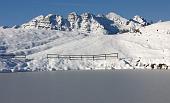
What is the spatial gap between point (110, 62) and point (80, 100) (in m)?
131

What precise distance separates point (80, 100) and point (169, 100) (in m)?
11.1

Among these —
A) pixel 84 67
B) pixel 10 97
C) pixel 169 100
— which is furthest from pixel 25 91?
pixel 84 67

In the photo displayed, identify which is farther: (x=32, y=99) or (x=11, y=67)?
(x=11, y=67)

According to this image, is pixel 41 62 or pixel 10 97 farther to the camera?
pixel 41 62

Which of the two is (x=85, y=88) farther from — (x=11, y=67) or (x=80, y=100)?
(x=11, y=67)

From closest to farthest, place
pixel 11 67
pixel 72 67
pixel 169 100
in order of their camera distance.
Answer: pixel 169 100, pixel 11 67, pixel 72 67

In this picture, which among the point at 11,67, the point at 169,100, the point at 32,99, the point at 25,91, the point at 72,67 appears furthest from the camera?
the point at 72,67

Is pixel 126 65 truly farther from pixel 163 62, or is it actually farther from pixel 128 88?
pixel 128 88

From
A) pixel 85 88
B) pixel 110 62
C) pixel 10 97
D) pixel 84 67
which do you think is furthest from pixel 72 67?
pixel 10 97

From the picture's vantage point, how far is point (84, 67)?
614ft

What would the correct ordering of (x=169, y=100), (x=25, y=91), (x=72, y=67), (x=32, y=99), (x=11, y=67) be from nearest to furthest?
(x=169, y=100) < (x=32, y=99) < (x=25, y=91) < (x=11, y=67) < (x=72, y=67)

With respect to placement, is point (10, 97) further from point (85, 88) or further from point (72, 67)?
point (72, 67)

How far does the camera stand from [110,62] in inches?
7667

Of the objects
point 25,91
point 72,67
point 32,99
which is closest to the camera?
point 32,99
